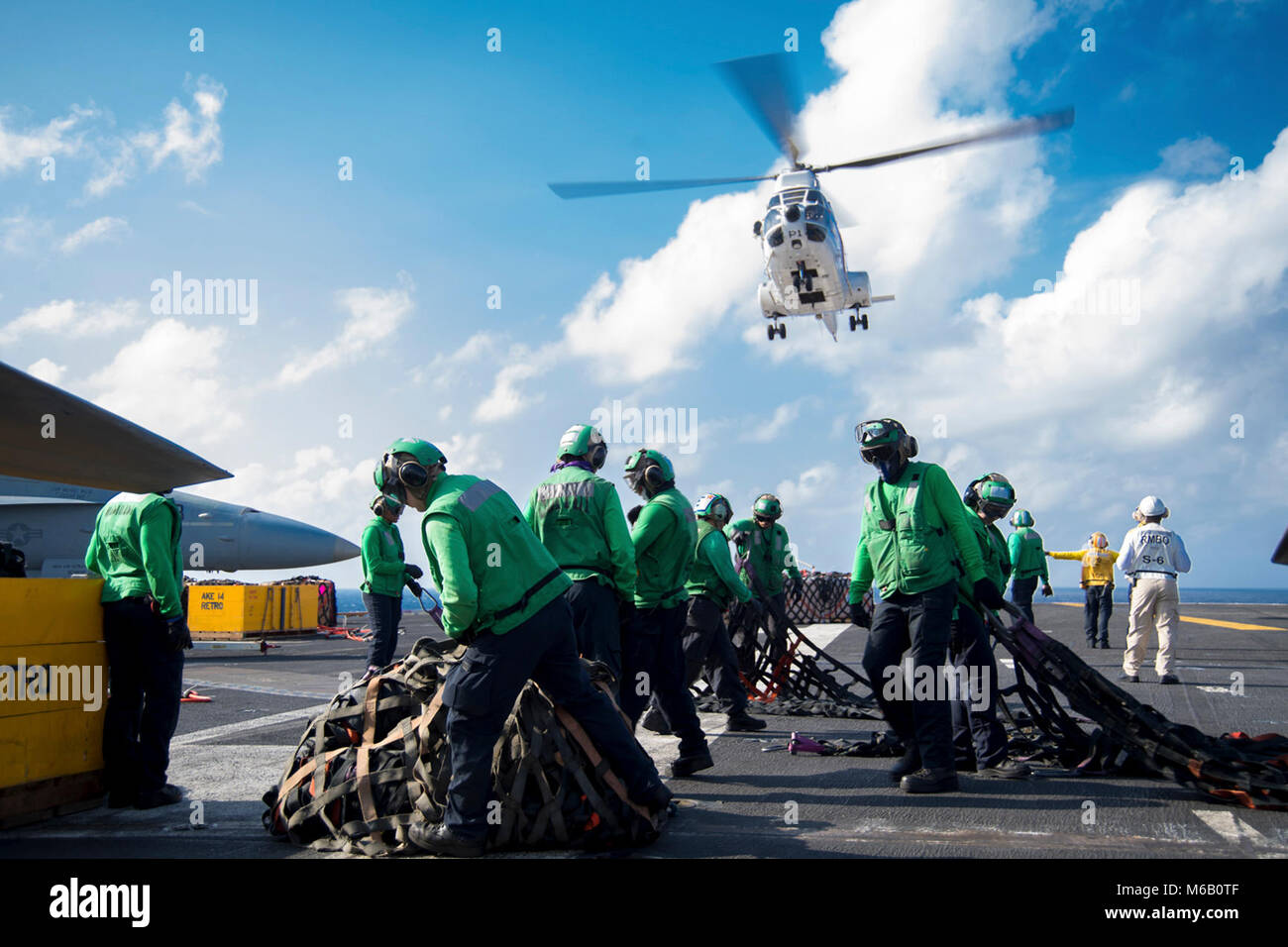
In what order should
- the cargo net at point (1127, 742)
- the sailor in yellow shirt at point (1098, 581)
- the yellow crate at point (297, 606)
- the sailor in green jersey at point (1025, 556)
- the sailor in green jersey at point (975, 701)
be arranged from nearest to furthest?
the cargo net at point (1127, 742) < the sailor in green jersey at point (975, 701) < the sailor in green jersey at point (1025, 556) < the sailor in yellow shirt at point (1098, 581) < the yellow crate at point (297, 606)

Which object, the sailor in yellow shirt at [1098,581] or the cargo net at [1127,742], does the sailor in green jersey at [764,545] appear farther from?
the sailor in yellow shirt at [1098,581]

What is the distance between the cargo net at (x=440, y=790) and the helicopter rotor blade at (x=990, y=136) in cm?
1966

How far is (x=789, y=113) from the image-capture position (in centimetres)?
2278

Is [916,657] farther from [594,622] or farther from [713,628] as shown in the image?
[713,628]

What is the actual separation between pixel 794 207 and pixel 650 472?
16.4 m

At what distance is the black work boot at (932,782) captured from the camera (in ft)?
15.5

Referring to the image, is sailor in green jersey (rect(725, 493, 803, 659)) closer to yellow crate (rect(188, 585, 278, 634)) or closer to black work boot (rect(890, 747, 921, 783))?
black work boot (rect(890, 747, 921, 783))

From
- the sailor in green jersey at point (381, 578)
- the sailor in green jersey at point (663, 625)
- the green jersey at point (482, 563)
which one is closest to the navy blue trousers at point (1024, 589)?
the sailor in green jersey at point (663, 625)

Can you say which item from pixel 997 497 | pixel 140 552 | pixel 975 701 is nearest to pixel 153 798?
pixel 140 552

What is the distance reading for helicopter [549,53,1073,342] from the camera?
20.6 metres

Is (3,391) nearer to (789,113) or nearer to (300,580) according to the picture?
(300,580)

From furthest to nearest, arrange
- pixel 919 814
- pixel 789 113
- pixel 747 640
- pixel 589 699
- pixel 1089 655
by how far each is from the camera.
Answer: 1. pixel 789 113
2. pixel 1089 655
3. pixel 747 640
4. pixel 919 814
5. pixel 589 699
